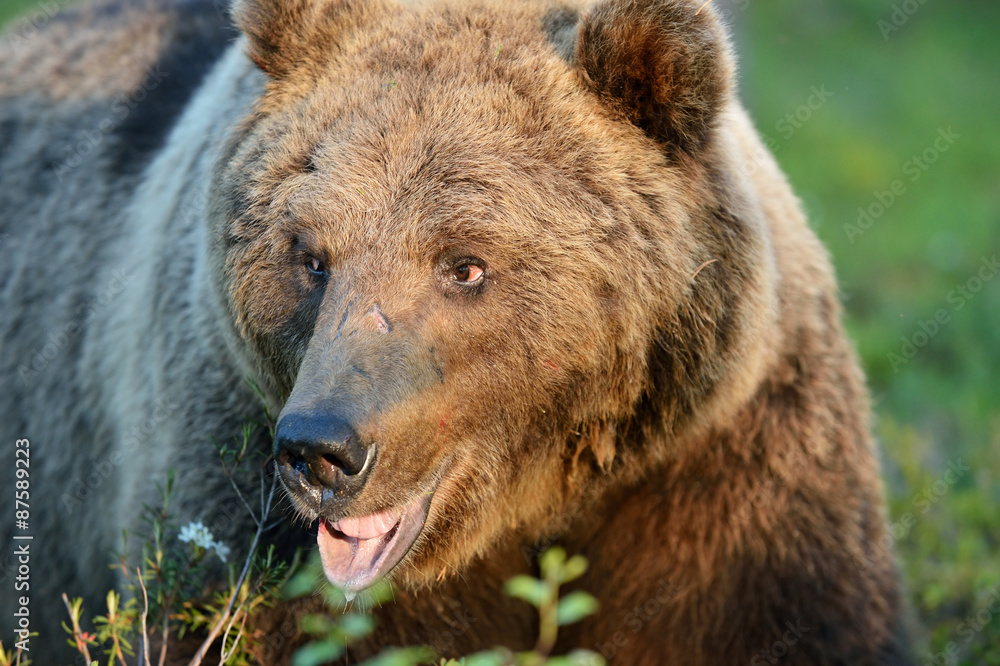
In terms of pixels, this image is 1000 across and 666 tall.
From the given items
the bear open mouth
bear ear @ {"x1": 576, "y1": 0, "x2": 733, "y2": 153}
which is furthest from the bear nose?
bear ear @ {"x1": 576, "y1": 0, "x2": 733, "y2": 153}

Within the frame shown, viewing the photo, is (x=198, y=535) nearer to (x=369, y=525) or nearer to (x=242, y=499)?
(x=242, y=499)

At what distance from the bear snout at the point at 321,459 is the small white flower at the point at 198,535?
0.62 m

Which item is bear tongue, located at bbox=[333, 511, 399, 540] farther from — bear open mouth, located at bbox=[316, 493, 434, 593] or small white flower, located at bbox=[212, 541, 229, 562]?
small white flower, located at bbox=[212, 541, 229, 562]

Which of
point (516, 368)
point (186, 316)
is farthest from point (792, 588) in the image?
point (186, 316)

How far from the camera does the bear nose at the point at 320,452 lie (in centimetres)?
272

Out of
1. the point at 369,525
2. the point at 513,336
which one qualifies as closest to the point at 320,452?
the point at 369,525

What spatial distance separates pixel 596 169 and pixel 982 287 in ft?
20.1

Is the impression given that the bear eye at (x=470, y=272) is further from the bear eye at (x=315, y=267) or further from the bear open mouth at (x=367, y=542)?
the bear open mouth at (x=367, y=542)

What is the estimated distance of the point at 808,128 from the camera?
1310 cm

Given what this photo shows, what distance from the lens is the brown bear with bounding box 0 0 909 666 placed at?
10.2 feet

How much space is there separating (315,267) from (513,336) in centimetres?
60

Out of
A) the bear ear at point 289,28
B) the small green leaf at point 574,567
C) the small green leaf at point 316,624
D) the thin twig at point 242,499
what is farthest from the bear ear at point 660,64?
the small green leaf at point 316,624

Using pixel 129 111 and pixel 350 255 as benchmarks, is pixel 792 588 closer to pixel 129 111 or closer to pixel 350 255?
pixel 350 255

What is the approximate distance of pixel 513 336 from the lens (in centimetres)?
316
